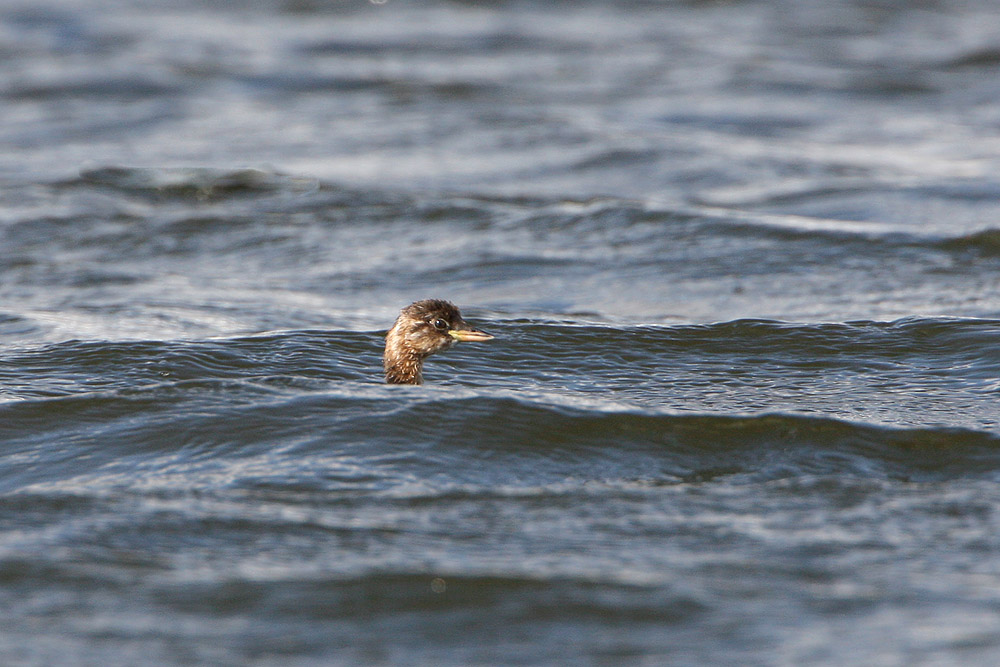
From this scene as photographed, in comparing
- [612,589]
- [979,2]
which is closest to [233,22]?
[979,2]

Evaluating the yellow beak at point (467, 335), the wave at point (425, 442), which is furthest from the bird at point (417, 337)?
the wave at point (425, 442)

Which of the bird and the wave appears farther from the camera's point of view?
the bird

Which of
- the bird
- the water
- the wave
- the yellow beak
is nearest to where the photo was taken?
the water

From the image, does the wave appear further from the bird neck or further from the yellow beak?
the yellow beak

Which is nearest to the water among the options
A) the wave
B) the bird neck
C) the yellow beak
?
the wave

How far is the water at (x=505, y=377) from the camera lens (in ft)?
18.3

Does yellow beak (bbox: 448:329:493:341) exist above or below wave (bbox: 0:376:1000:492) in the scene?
above

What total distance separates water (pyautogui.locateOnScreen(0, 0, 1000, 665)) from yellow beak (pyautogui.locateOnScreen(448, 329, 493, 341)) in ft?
1.01

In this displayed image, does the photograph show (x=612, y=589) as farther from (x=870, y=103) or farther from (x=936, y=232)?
(x=870, y=103)

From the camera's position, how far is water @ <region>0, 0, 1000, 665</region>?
5.58m

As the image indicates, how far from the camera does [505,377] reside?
8836mm

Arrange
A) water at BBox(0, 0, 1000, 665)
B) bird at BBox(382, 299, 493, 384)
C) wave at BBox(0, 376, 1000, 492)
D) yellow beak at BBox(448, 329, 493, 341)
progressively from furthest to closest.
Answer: yellow beak at BBox(448, 329, 493, 341)
bird at BBox(382, 299, 493, 384)
wave at BBox(0, 376, 1000, 492)
water at BBox(0, 0, 1000, 665)

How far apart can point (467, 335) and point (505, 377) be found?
0.43m

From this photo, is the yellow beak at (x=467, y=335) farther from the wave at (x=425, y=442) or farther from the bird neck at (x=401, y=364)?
the wave at (x=425, y=442)
